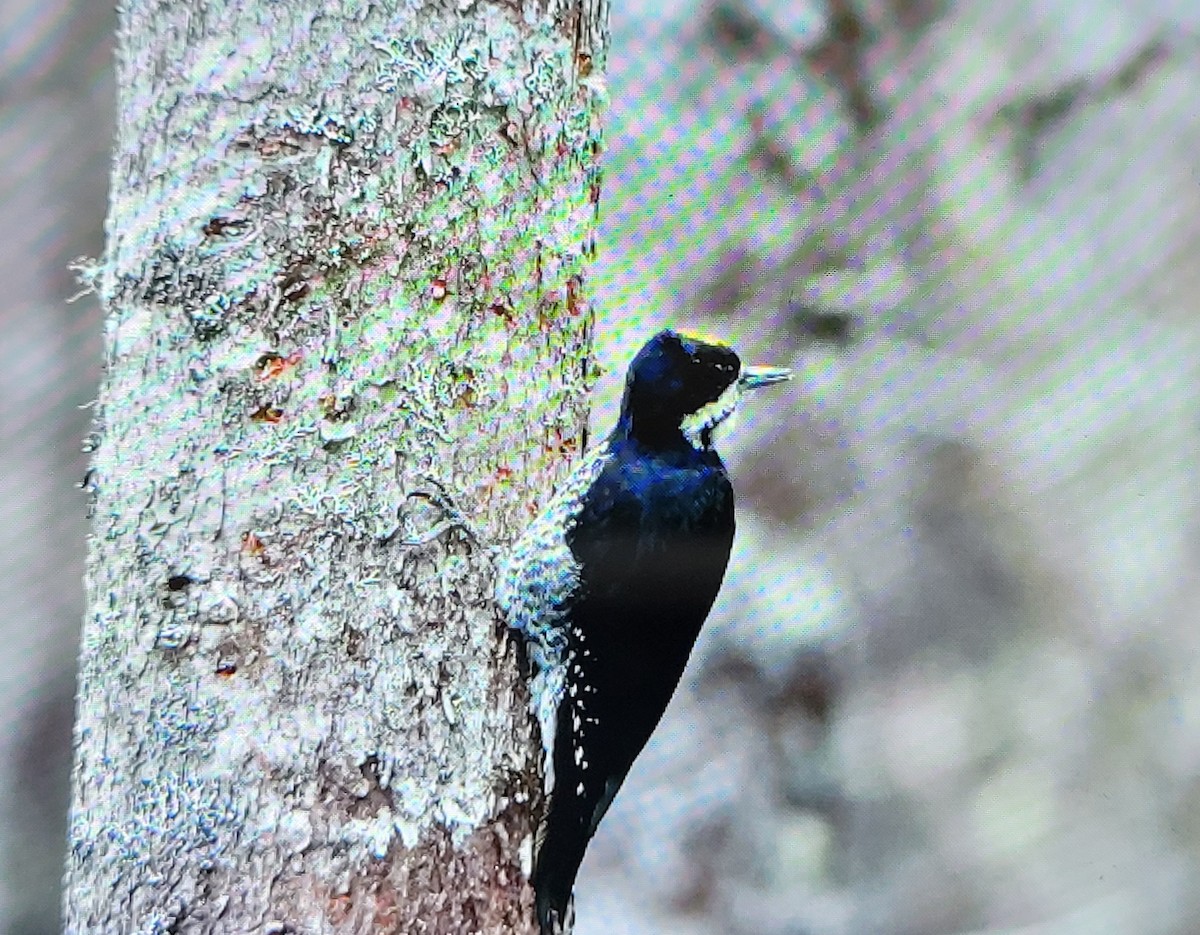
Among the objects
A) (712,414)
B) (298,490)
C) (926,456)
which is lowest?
(926,456)

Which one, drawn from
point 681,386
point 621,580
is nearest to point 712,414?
point 681,386

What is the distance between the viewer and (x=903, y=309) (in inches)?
41.3

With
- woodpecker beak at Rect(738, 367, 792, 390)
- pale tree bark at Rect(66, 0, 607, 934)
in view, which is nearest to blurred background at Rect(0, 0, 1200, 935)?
woodpecker beak at Rect(738, 367, 792, 390)

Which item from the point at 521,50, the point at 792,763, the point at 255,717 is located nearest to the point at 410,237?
the point at 521,50

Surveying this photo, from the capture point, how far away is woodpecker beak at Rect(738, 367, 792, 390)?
991 mm

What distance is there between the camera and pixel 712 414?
0.99 meters

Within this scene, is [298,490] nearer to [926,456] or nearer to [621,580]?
[621,580]

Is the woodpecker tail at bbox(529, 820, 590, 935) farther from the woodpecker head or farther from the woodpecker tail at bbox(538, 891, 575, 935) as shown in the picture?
→ the woodpecker head

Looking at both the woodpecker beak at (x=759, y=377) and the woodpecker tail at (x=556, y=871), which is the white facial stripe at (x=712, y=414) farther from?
the woodpecker tail at (x=556, y=871)

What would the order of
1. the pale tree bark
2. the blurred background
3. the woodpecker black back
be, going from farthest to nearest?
the blurred background, the woodpecker black back, the pale tree bark

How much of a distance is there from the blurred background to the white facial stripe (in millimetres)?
24

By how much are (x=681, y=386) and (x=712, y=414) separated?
0.14 feet

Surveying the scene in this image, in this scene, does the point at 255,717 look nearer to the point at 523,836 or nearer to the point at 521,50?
the point at 523,836

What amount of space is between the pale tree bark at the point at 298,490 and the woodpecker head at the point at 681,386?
0.49ft
